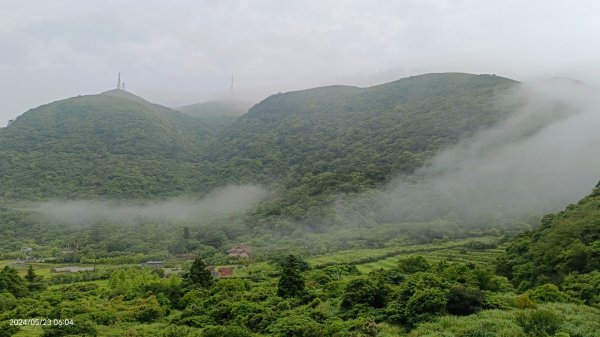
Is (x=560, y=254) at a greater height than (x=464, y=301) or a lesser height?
greater

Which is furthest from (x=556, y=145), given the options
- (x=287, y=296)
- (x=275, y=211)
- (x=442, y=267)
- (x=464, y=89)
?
(x=287, y=296)

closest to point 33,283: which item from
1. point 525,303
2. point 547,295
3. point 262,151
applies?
point 525,303

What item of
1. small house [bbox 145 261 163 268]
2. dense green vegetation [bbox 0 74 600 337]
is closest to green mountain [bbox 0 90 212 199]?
dense green vegetation [bbox 0 74 600 337]

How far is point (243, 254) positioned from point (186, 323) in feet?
143

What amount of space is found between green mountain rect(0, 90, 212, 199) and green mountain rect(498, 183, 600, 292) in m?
116

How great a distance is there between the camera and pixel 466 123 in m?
152

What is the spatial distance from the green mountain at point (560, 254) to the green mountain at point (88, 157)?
116 meters

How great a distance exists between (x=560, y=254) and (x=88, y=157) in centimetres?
15313

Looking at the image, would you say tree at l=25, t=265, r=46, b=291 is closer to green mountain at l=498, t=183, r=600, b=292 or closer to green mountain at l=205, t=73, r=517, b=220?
green mountain at l=498, t=183, r=600, b=292

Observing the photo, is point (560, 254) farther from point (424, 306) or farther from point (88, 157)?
point (88, 157)

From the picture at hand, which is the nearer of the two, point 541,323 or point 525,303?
point 541,323

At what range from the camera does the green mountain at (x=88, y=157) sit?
13688 centimetres

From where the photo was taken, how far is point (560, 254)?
3809cm

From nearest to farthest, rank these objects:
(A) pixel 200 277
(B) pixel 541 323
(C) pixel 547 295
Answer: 1. (B) pixel 541 323
2. (C) pixel 547 295
3. (A) pixel 200 277
